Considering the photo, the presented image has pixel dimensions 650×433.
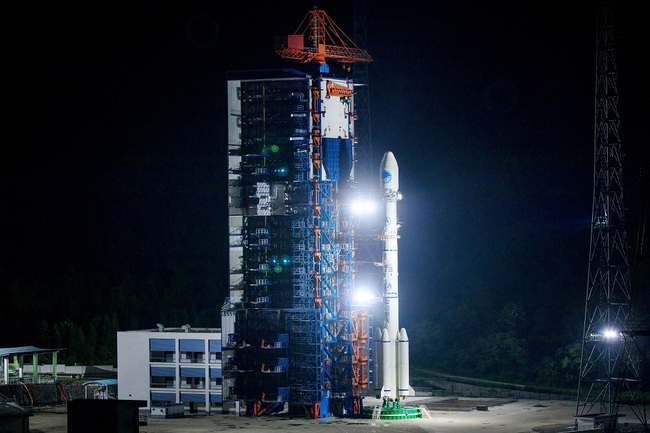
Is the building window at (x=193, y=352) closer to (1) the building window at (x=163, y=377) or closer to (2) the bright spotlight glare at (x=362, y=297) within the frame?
(1) the building window at (x=163, y=377)

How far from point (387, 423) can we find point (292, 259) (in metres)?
9.39

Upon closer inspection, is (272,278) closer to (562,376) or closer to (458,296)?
(562,376)

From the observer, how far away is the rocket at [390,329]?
62344 millimetres

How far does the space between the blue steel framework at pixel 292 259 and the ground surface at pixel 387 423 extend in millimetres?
1950

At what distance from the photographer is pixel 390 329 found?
207 feet

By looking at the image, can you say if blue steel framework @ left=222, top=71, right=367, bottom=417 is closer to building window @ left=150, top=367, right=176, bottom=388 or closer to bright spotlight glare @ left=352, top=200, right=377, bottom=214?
bright spotlight glare @ left=352, top=200, right=377, bottom=214

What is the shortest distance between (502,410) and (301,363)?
1075 centimetres

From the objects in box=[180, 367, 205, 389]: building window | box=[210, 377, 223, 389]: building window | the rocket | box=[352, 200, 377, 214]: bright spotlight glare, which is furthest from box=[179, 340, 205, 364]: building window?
box=[352, 200, 377, 214]: bright spotlight glare

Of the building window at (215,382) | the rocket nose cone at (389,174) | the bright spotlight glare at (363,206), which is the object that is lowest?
the building window at (215,382)

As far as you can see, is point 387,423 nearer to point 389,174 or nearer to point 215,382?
point 215,382

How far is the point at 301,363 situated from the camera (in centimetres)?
6353

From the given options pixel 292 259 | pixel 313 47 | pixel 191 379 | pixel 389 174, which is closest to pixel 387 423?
pixel 292 259

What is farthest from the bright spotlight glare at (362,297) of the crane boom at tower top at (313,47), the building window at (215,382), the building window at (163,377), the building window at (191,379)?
the crane boom at tower top at (313,47)

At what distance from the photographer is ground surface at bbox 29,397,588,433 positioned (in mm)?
58500
